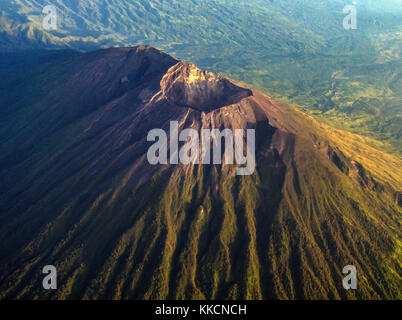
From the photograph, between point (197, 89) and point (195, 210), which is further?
point (197, 89)

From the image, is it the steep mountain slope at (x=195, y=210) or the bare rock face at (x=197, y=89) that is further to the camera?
the bare rock face at (x=197, y=89)

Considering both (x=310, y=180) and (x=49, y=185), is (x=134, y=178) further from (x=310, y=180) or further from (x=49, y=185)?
(x=310, y=180)

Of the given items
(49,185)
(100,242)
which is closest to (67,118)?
(49,185)

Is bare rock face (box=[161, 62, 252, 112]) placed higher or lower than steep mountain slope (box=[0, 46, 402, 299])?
higher

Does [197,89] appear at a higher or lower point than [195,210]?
higher

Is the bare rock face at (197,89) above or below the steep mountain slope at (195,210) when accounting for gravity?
above
